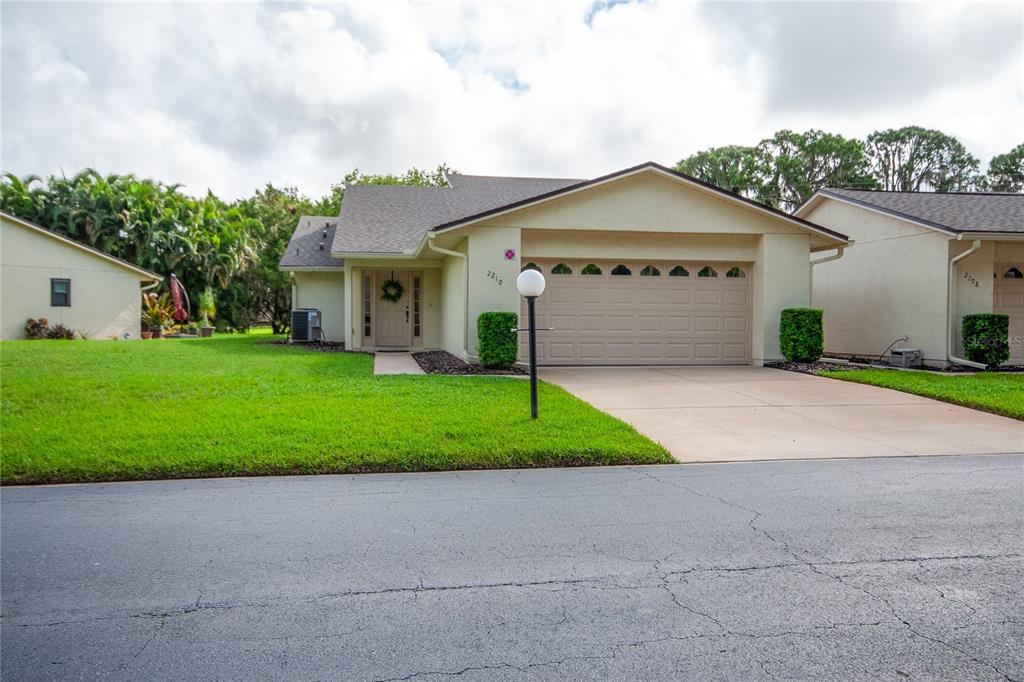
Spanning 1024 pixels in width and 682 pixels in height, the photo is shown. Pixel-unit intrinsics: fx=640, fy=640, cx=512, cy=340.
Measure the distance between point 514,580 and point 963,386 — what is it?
404 inches

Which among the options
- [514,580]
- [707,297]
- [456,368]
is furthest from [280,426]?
[707,297]

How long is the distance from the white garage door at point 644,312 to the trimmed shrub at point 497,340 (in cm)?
188

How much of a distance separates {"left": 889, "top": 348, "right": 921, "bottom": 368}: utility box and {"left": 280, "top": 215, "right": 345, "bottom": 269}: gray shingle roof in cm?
1500

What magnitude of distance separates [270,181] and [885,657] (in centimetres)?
4716

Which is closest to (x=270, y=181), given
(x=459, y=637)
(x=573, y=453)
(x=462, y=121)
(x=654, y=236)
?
(x=462, y=121)

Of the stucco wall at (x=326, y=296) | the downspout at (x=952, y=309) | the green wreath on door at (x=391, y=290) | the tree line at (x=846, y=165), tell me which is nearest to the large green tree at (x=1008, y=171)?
the tree line at (x=846, y=165)

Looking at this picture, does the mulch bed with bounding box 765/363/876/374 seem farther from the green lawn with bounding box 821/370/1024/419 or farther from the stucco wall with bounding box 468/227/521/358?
the stucco wall with bounding box 468/227/521/358

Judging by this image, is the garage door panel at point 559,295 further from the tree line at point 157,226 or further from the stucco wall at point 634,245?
the tree line at point 157,226

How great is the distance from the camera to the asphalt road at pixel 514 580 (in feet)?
8.59

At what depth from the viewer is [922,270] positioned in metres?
14.8

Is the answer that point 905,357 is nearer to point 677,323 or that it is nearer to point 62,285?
point 677,323

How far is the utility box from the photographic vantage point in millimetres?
14297

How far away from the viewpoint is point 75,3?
28.0 ft

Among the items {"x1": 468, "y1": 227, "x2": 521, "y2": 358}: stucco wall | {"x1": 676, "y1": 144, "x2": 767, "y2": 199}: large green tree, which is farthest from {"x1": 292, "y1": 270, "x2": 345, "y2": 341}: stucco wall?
{"x1": 676, "y1": 144, "x2": 767, "y2": 199}: large green tree
